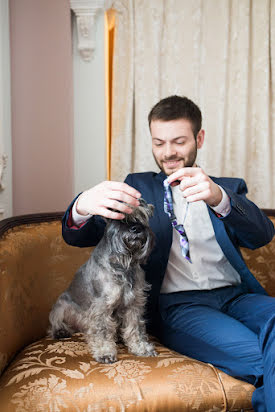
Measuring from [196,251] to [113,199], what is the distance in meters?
0.67

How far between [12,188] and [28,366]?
A: 1.48 meters

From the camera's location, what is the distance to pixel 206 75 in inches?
117

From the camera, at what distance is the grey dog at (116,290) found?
163cm

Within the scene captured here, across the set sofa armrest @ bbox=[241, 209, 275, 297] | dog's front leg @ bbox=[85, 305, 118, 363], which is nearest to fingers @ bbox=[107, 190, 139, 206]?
dog's front leg @ bbox=[85, 305, 118, 363]

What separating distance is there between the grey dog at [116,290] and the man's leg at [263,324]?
453 millimetres

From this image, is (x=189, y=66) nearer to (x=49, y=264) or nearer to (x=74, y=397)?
(x=49, y=264)

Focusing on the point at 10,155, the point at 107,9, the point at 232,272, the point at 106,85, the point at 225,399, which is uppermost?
the point at 107,9

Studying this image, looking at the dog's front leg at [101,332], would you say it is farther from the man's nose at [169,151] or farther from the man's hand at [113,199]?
the man's nose at [169,151]

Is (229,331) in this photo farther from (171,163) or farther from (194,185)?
(171,163)

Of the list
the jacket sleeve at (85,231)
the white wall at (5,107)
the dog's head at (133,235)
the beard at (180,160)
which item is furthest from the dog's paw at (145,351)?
the white wall at (5,107)

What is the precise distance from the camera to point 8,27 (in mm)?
2682

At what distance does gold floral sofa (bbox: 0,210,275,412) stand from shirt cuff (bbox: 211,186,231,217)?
650mm

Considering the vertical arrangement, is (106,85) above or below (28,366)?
above

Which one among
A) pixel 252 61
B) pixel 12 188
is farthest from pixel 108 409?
pixel 252 61
